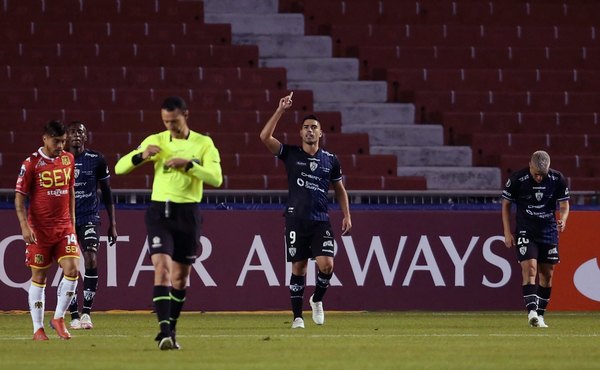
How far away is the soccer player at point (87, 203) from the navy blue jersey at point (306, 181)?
189 cm

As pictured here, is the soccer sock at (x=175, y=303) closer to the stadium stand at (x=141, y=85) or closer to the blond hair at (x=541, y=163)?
the blond hair at (x=541, y=163)

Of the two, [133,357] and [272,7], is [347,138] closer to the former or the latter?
[272,7]

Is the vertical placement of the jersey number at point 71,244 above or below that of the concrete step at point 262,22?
below

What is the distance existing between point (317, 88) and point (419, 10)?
3023mm

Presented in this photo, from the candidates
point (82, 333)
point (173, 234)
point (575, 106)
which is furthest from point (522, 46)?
point (173, 234)

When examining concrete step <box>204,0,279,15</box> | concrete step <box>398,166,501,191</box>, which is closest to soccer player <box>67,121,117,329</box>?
concrete step <box>398,166,501,191</box>

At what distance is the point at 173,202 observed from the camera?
10781 mm

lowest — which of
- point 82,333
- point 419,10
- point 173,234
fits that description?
point 82,333

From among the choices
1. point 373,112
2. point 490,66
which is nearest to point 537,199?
point 373,112

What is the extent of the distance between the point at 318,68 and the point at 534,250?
9871mm

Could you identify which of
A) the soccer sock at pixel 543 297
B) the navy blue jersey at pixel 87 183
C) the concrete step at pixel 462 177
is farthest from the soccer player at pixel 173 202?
the concrete step at pixel 462 177

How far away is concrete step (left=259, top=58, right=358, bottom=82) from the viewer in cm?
2406

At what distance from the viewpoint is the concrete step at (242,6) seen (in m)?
25.1

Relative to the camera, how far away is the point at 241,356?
10352 mm
